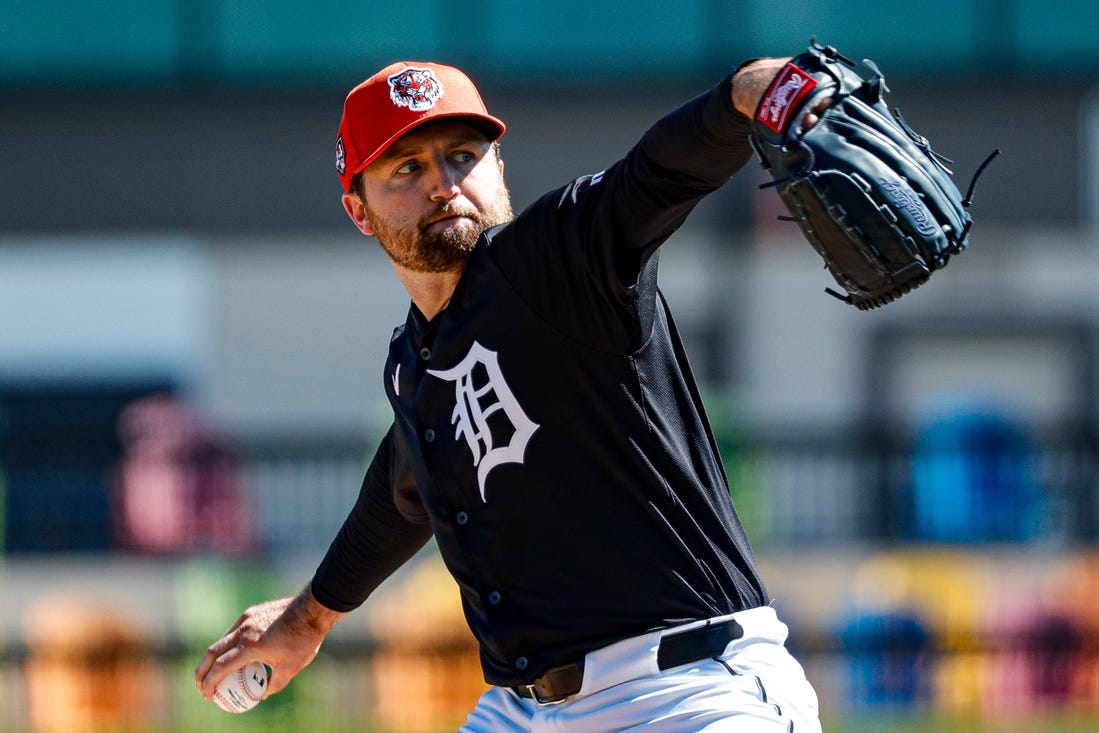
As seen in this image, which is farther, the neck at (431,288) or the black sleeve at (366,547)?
the black sleeve at (366,547)

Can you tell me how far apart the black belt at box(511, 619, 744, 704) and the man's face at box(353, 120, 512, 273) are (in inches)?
35.5

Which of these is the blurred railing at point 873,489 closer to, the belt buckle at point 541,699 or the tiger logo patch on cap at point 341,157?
the tiger logo patch on cap at point 341,157

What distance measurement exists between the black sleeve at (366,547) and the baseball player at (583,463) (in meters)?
0.64

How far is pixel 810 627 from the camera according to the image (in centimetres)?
997

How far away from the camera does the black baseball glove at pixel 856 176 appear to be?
286cm

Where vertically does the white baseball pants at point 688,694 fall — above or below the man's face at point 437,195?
below

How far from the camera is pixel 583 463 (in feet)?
10.9

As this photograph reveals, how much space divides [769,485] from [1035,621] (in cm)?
217

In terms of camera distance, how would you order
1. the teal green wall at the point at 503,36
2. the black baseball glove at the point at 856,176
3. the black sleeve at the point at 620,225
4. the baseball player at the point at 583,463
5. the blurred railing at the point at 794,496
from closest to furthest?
1. the black baseball glove at the point at 856,176
2. the black sleeve at the point at 620,225
3. the baseball player at the point at 583,463
4. the blurred railing at the point at 794,496
5. the teal green wall at the point at 503,36

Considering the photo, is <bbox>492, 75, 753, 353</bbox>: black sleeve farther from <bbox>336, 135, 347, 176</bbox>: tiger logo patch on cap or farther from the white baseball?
the white baseball

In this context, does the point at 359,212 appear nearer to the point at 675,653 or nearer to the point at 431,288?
the point at 431,288

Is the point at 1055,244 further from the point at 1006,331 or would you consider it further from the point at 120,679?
the point at 120,679

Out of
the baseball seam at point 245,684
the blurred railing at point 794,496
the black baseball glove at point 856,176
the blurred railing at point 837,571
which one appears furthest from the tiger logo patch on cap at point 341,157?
the blurred railing at point 794,496

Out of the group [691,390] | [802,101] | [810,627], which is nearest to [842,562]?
[810,627]
